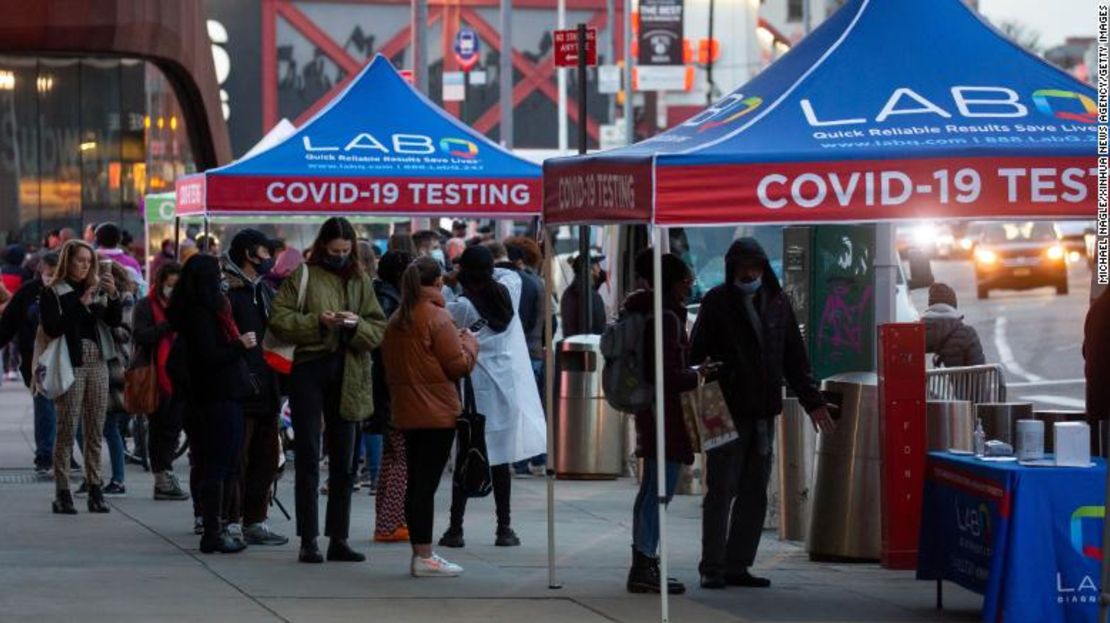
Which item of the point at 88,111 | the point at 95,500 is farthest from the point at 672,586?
the point at 88,111

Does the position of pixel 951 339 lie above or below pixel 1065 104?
below

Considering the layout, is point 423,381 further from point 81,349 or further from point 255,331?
point 81,349

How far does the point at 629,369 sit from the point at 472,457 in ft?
5.46

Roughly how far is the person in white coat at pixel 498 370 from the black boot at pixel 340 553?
0.85 meters

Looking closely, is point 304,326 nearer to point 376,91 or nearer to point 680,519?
point 680,519

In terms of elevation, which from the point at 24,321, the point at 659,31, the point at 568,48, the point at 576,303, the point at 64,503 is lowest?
the point at 64,503

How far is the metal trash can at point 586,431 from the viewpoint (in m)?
18.1

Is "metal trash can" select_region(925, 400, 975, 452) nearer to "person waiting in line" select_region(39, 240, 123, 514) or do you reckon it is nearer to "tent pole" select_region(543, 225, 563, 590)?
"tent pole" select_region(543, 225, 563, 590)

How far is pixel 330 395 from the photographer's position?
41.1 feet

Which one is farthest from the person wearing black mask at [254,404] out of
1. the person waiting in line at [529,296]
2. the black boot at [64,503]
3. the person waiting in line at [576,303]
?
the person waiting in line at [576,303]

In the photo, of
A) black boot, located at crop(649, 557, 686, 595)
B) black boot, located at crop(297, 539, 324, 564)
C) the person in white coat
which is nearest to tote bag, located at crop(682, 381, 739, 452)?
black boot, located at crop(649, 557, 686, 595)

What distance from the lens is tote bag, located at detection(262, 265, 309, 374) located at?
1244 cm

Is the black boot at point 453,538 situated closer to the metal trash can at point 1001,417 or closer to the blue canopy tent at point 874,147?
the blue canopy tent at point 874,147

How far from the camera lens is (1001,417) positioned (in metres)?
12.4
